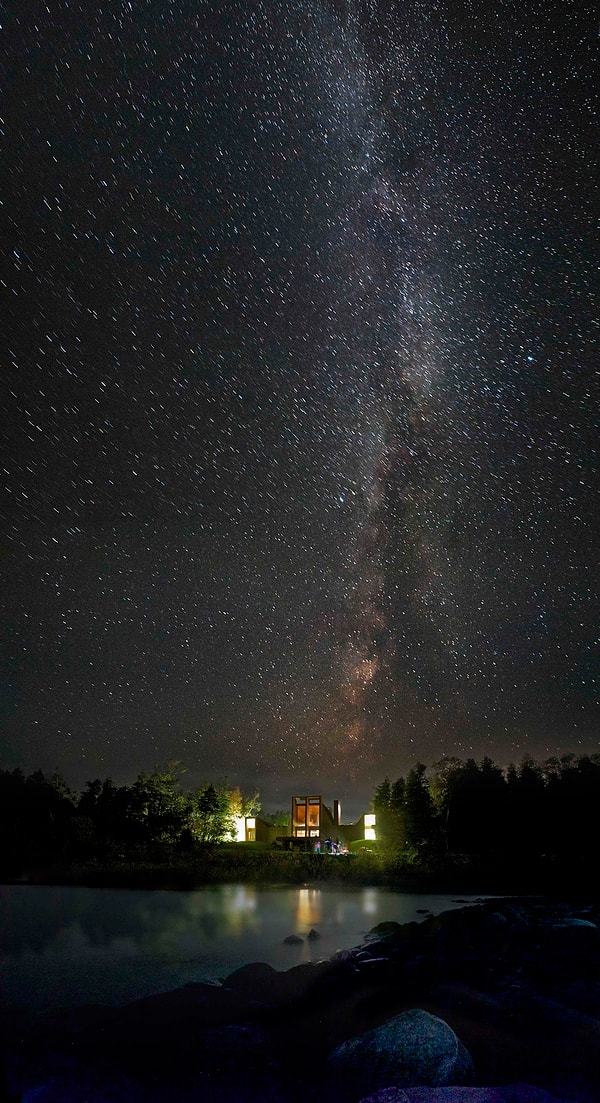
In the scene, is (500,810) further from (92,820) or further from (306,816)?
(306,816)

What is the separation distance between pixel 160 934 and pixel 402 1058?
9621 millimetres

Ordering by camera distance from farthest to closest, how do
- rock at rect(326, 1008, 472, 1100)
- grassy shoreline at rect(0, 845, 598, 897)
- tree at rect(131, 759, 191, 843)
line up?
tree at rect(131, 759, 191, 843) → grassy shoreline at rect(0, 845, 598, 897) → rock at rect(326, 1008, 472, 1100)

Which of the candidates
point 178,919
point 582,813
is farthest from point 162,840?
point 582,813

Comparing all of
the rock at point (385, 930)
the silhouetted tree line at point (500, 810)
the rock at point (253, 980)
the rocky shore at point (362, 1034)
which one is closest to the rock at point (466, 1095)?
the rocky shore at point (362, 1034)

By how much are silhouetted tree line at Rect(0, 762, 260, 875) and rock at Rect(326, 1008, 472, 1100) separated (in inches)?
837

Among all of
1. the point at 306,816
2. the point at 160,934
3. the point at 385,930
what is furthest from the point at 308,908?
the point at 306,816

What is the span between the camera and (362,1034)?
10.4m

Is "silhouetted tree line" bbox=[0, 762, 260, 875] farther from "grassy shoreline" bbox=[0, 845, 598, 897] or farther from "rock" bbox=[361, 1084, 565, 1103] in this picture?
"rock" bbox=[361, 1084, 565, 1103]

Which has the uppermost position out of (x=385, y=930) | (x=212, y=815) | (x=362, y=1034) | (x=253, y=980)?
(x=212, y=815)

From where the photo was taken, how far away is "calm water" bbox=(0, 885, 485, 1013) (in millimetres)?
14188

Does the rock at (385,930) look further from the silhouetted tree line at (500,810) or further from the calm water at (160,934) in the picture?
the silhouetted tree line at (500,810)

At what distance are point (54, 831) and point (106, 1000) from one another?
62.6 feet

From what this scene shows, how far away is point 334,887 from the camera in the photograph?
78.1 feet

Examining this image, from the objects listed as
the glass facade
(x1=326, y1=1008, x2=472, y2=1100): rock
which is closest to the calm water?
(x1=326, y1=1008, x2=472, y2=1100): rock
